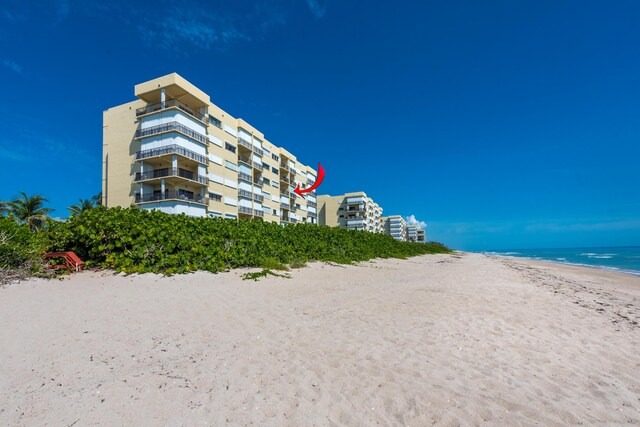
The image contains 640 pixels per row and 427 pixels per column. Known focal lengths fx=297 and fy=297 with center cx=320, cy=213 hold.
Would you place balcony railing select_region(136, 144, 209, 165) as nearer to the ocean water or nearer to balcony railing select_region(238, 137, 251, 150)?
balcony railing select_region(238, 137, 251, 150)

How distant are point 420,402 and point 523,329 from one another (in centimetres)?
389

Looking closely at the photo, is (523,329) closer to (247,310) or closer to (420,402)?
(420,402)

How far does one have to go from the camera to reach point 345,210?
86938mm

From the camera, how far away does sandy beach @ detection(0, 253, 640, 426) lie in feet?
9.48

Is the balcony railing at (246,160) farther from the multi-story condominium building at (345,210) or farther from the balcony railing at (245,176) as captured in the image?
the multi-story condominium building at (345,210)

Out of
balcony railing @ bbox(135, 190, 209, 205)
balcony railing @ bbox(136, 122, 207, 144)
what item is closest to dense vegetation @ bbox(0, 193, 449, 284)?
balcony railing @ bbox(135, 190, 209, 205)

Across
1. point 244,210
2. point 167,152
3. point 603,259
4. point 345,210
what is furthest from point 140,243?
point 345,210

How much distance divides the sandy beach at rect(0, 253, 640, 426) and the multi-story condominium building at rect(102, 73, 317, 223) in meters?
25.9

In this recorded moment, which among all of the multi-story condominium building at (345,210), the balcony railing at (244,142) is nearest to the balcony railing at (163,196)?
the balcony railing at (244,142)

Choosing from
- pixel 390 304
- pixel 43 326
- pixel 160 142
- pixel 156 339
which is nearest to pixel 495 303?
pixel 390 304

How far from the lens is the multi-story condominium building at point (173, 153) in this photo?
31.7 metres

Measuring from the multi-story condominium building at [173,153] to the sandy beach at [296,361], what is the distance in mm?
25896

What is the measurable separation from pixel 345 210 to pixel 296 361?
83354 millimetres

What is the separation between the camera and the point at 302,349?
443cm
